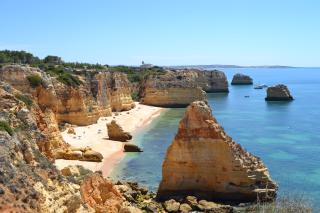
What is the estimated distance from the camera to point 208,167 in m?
30.2

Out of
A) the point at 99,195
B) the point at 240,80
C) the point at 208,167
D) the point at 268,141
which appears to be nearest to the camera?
the point at 99,195

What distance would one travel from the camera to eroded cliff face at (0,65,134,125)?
47.4 metres

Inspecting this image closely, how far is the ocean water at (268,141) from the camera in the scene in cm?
3684

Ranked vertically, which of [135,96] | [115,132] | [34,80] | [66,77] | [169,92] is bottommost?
[135,96]

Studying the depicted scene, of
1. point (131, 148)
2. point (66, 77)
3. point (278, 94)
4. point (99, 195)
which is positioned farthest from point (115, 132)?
point (278, 94)

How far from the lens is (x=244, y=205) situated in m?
28.3

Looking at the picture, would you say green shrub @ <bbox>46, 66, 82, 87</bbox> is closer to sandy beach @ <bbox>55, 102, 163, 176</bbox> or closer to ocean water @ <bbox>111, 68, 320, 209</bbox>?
sandy beach @ <bbox>55, 102, 163, 176</bbox>

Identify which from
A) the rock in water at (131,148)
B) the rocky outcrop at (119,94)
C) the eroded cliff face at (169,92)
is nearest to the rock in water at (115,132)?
the rock in water at (131,148)

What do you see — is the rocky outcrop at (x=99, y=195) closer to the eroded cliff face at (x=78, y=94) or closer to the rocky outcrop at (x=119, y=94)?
the eroded cliff face at (x=78, y=94)

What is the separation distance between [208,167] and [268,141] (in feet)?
90.1

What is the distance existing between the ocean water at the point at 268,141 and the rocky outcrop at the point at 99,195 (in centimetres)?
1287

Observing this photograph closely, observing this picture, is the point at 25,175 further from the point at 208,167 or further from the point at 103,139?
the point at 103,139

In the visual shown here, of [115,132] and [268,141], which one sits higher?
[115,132]

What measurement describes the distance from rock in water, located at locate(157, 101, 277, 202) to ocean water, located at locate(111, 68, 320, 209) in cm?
310
